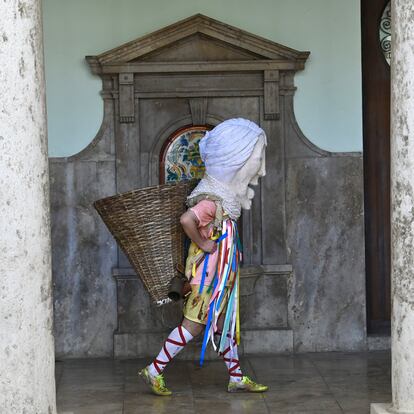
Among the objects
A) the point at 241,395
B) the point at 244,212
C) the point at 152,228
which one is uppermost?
the point at 244,212

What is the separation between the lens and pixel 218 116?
28.5 ft

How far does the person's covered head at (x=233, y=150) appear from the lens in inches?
288

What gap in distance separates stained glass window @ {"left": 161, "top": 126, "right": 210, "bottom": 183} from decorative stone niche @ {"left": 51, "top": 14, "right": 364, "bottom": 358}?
45 mm

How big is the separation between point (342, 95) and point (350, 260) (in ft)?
4.11

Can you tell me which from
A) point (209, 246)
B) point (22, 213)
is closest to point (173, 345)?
point (209, 246)

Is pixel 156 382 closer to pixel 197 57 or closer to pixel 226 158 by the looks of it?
pixel 226 158

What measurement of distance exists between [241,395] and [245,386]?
0.25 feet

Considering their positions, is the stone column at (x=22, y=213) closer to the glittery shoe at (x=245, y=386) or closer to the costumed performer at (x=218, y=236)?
the costumed performer at (x=218, y=236)

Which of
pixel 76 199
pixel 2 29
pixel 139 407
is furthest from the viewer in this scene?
pixel 76 199

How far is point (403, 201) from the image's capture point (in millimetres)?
6102


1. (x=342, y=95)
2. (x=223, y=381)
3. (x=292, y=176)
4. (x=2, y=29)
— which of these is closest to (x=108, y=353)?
(x=223, y=381)

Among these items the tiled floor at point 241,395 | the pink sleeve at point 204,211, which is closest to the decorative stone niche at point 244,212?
the tiled floor at point 241,395

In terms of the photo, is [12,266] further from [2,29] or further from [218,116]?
[218,116]

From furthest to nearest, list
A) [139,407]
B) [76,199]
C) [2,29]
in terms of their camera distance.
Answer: [76,199]
[139,407]
[2,29]
